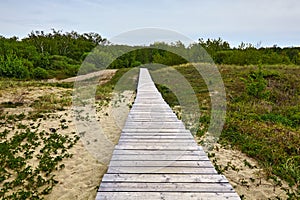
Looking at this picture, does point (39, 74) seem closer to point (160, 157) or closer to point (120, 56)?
point (120, 56)

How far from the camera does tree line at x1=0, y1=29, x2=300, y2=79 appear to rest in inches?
829

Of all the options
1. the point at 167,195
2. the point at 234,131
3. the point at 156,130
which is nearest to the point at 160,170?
the point at 167,195

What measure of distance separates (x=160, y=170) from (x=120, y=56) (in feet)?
84.4

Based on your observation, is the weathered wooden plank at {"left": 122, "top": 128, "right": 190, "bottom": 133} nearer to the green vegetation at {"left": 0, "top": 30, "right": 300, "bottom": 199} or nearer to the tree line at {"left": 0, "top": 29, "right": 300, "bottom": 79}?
the green vegetation at {"left": 0, "top": 30, "right": 300, "bottom": 199}

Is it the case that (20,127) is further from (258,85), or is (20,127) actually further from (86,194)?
(258,85)

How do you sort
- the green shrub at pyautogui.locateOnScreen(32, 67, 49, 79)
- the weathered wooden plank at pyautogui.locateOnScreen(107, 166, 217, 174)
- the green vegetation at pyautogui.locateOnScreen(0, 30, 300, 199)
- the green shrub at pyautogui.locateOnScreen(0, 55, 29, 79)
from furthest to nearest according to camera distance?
the green shrub at pyautogui.locateOnScreen(32, 67, 49, 79) → the green shrub at pyautogui.locateOnScreen(0, 55, 29, 79) → the green vegetation at pyautogui.locateOnScreen(0, 30, 300, 199) → the weathered wooden plank at pyautogui.locateOnScreen(107, 166, 217, 174)

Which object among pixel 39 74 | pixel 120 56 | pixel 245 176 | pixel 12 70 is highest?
pixel 120 56

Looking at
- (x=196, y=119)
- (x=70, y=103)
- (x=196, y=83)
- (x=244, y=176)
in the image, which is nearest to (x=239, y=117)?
(x=196, y=119)

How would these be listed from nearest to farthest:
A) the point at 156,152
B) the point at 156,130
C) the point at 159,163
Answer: the point at 159,163, the point at 156,152, the point at 156,130

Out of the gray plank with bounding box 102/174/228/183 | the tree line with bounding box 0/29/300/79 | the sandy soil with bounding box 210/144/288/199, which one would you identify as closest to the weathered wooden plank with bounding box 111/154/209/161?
the gray plank with bounding box 102/174/228/183

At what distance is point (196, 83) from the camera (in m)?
13.8

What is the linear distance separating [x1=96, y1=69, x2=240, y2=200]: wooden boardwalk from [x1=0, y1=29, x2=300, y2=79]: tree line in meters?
8.72

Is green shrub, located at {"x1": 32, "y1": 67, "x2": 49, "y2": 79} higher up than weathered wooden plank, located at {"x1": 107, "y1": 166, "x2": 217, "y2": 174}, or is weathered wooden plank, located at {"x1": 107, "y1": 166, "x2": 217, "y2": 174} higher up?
green shrub, located at {"x1": 32, "y1": 67, "x2": 49, "y2": 79}

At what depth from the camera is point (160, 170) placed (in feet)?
9.34
